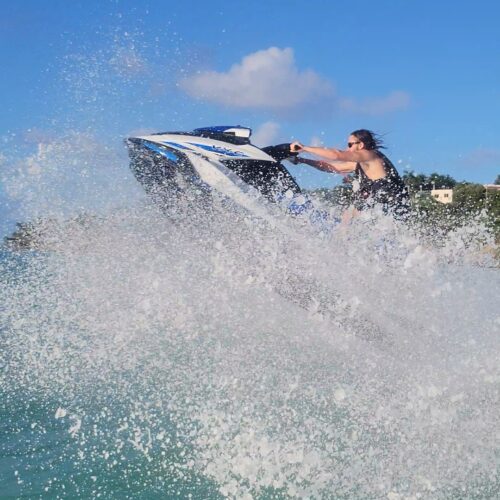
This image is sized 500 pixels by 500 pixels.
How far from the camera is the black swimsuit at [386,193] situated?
5.77 meters

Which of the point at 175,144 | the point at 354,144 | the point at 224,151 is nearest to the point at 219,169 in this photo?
the point at 224,151

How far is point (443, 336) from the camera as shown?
19.4 ft

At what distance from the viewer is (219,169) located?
585cm

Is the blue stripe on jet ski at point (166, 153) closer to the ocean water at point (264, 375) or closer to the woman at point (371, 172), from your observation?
the ocean water at point (264, 375)

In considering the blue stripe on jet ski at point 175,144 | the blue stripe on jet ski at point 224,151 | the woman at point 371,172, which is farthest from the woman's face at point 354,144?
the blue stripe on jet ski at point 175,144

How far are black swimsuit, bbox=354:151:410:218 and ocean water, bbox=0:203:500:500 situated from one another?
14 centimetres

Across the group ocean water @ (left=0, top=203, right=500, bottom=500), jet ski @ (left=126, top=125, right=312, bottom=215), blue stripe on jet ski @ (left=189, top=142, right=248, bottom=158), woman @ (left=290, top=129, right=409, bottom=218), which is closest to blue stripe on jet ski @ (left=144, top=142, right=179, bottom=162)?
jet ski @ (left=126, top=125, right=312, bottom=215)

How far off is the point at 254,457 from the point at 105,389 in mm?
2249

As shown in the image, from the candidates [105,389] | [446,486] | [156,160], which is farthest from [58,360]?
[446,486]

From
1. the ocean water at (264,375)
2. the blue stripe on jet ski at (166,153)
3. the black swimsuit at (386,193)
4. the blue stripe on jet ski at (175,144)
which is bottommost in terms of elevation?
the ocean water at (264,375)

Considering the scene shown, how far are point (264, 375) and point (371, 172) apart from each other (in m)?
2.09

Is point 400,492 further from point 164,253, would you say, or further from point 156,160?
point 164,253

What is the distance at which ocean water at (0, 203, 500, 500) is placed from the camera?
14.3ft

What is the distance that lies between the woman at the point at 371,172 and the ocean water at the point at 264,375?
0.17 m
